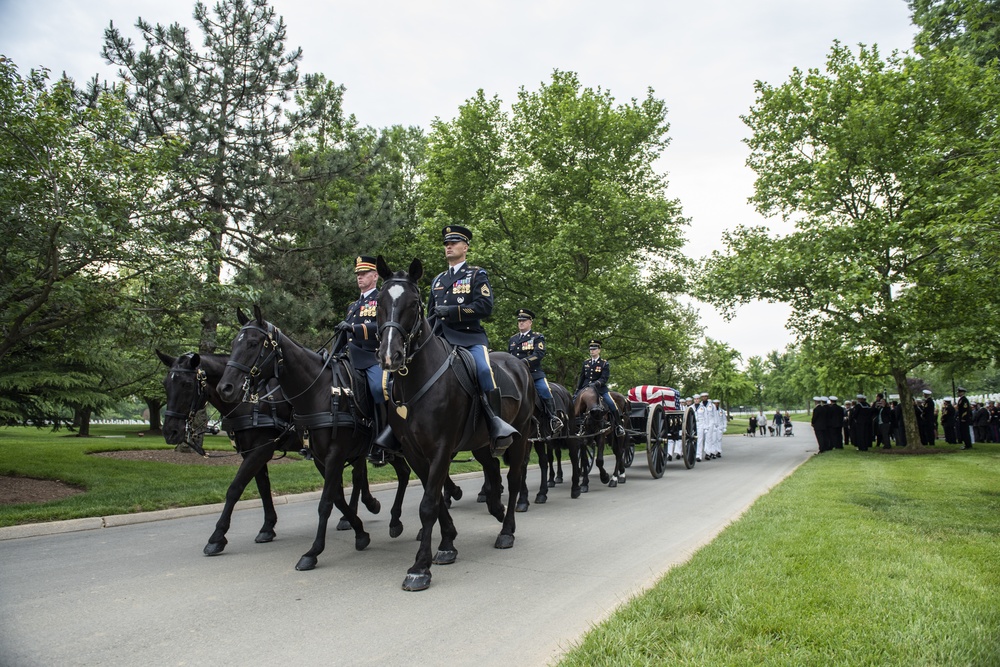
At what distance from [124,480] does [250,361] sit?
743cm

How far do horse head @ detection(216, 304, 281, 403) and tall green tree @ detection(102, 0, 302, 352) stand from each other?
7.41 meters

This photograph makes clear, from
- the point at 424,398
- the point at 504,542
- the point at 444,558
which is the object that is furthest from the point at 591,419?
the point at 424,398

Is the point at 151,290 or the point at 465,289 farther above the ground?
the point at 151,290

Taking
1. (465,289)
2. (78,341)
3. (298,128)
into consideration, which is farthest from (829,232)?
(78,341)

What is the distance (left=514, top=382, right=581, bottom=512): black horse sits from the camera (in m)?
10.3

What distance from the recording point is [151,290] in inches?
436

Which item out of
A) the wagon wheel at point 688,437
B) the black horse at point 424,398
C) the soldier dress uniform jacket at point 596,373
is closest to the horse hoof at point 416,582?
the black horse at point 424,398

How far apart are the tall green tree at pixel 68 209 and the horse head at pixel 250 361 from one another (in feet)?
12.4

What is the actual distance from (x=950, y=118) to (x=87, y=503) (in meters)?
24.4

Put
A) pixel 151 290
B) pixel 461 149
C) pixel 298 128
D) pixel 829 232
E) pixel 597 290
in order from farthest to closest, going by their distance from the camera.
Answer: pixel 461 149 < pixel 597 290 < pixel 829 232 < pixel 298 128 < pixel 151 290

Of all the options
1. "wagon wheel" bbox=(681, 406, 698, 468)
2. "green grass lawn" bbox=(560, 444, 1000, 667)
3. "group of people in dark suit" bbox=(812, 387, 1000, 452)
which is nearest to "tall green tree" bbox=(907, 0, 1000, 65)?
"group of people in dark suit" bbox=(812, 387, 1000, 452)

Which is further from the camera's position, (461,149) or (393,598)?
(461,149)

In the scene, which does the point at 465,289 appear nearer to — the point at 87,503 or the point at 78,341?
the point at 87,503

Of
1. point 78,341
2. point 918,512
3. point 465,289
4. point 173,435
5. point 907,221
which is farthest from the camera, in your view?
point 907,221
